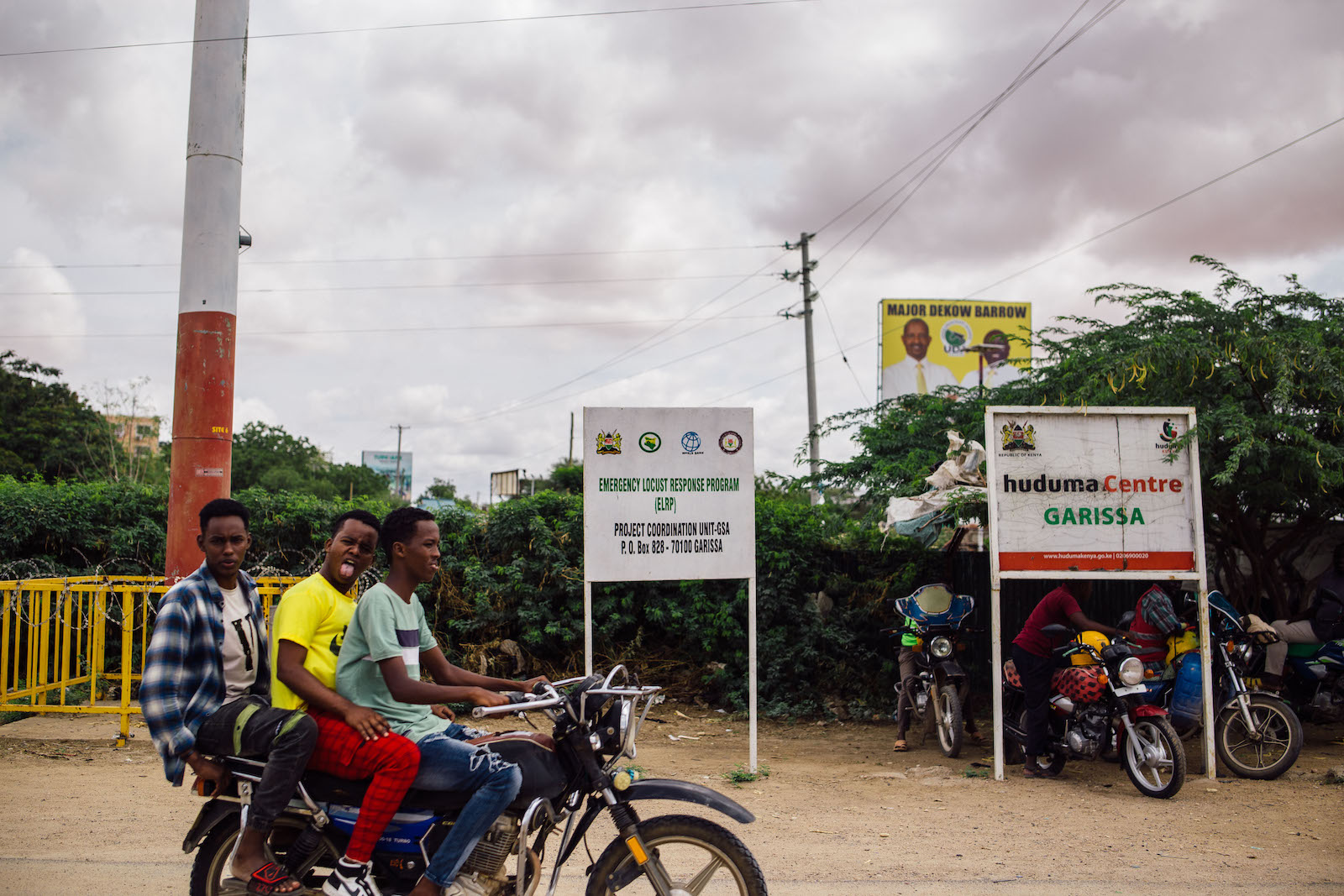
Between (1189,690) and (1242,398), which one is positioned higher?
(1242,398)

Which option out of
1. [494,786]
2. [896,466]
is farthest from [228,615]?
[896,466]

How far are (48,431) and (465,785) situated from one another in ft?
135

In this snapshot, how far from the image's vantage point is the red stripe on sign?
25.2ft

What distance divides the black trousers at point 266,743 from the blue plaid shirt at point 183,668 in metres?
0.10

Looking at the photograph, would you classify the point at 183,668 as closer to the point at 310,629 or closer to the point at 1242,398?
the point at 310,629

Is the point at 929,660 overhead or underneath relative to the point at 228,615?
underneath

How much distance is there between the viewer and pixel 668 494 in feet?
25.3

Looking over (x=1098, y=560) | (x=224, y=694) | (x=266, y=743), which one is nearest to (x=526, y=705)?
(x=266, y=743)

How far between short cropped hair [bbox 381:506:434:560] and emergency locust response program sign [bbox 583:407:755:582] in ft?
12.0

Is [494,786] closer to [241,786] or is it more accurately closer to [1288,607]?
[241,786]

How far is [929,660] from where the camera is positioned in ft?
28.6

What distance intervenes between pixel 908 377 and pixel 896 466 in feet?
68.2

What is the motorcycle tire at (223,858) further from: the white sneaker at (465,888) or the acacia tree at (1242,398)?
the acacia tree at (1242,398)

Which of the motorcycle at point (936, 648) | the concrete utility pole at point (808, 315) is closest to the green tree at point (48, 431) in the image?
the concrete utility pole at point (808, 315)
